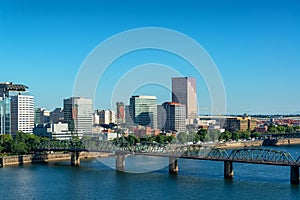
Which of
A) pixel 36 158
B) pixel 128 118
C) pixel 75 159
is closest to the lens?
pixel 75 159

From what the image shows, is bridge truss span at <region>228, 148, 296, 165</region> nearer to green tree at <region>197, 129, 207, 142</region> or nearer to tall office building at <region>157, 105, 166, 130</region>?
green tree at <region>197, 129, 207, 142</region>

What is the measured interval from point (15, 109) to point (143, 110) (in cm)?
1035

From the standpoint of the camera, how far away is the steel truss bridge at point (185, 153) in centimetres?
1343

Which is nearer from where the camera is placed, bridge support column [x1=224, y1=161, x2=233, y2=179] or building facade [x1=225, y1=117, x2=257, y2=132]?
bridge support column [x1=224, y1=161, x2=233, y2=179]

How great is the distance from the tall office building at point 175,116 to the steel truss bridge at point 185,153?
19.1 meters

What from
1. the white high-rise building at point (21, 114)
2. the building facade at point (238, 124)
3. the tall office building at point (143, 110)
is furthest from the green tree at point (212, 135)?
the white high-rise building at point (21, 114)

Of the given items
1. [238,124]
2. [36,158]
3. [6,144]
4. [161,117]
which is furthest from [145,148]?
[238,124]

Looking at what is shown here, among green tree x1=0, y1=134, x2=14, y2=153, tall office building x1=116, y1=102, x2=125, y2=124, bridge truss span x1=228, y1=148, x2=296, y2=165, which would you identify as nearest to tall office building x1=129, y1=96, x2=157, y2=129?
tall office building x1=116, y1=102, x2=125, y2=124

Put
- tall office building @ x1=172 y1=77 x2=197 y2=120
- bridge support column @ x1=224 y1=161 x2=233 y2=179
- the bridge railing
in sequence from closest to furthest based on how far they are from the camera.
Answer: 1. bridge support column @ x1=224 y1=161 x2=233 y2=179
2. the bridge railing
3. tall office building @ x1=172 y1=77 x2=197 y2=120

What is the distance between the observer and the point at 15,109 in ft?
116

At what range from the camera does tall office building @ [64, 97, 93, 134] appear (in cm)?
3553

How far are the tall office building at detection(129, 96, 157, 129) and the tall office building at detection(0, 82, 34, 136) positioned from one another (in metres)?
8.02

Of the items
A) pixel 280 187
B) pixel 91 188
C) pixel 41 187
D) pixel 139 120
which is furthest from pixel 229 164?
pixel 139 120

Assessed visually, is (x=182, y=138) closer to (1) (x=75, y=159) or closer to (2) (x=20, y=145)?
(2) (x=20, y=145)
